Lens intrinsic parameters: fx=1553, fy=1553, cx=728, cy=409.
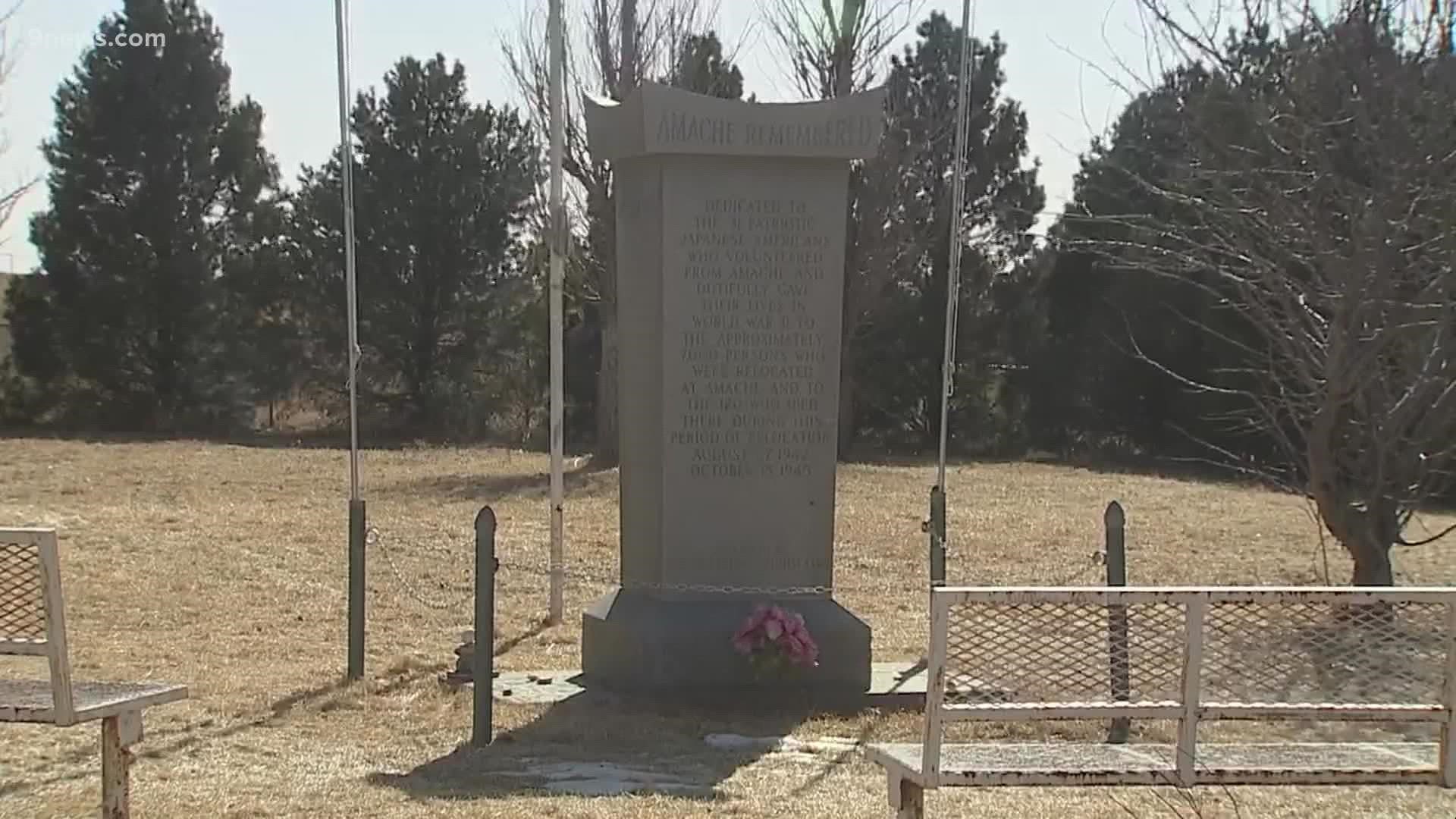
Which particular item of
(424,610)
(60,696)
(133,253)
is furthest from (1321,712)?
(133,253)

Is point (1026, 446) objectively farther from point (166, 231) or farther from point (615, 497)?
point (166, 231)

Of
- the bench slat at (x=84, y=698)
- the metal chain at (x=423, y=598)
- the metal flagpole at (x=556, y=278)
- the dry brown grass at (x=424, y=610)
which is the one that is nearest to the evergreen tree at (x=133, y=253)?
the dry brown grass at (x=424, y=610)

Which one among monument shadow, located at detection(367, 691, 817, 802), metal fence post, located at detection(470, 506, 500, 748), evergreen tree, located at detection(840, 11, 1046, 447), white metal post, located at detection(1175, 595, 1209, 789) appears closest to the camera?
white metal post, located at detection(1175, 595, 1209, 789)

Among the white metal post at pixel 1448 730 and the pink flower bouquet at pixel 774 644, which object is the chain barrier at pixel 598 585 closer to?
the pink flower bouquet at pixel 774 644

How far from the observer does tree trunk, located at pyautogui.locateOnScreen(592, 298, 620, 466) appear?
807 inches

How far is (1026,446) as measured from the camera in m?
26.9

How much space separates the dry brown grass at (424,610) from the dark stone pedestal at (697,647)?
0.28 meters

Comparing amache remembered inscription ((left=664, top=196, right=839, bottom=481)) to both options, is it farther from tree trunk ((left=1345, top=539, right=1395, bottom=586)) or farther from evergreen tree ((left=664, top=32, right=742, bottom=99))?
evergreen tree ((left=664, top=32, right=742, bottom=99))

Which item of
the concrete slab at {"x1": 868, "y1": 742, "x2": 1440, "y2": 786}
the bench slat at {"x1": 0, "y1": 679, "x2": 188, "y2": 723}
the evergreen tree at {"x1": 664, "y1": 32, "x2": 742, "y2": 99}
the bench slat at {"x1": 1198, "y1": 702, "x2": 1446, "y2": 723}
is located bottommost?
the concrete slab at {"x1": 868, "y1": 742, "x2": 1440, "y2": 786}

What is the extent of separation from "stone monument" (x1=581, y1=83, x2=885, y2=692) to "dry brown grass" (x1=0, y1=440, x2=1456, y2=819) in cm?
64

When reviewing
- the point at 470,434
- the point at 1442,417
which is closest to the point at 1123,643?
the point at 1442,417

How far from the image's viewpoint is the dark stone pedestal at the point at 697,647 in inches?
278

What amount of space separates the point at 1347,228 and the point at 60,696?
7989 millimetres

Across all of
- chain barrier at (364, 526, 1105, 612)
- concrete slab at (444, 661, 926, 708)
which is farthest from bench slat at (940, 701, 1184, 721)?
concrete slab at (444, 661, 926, 708)
